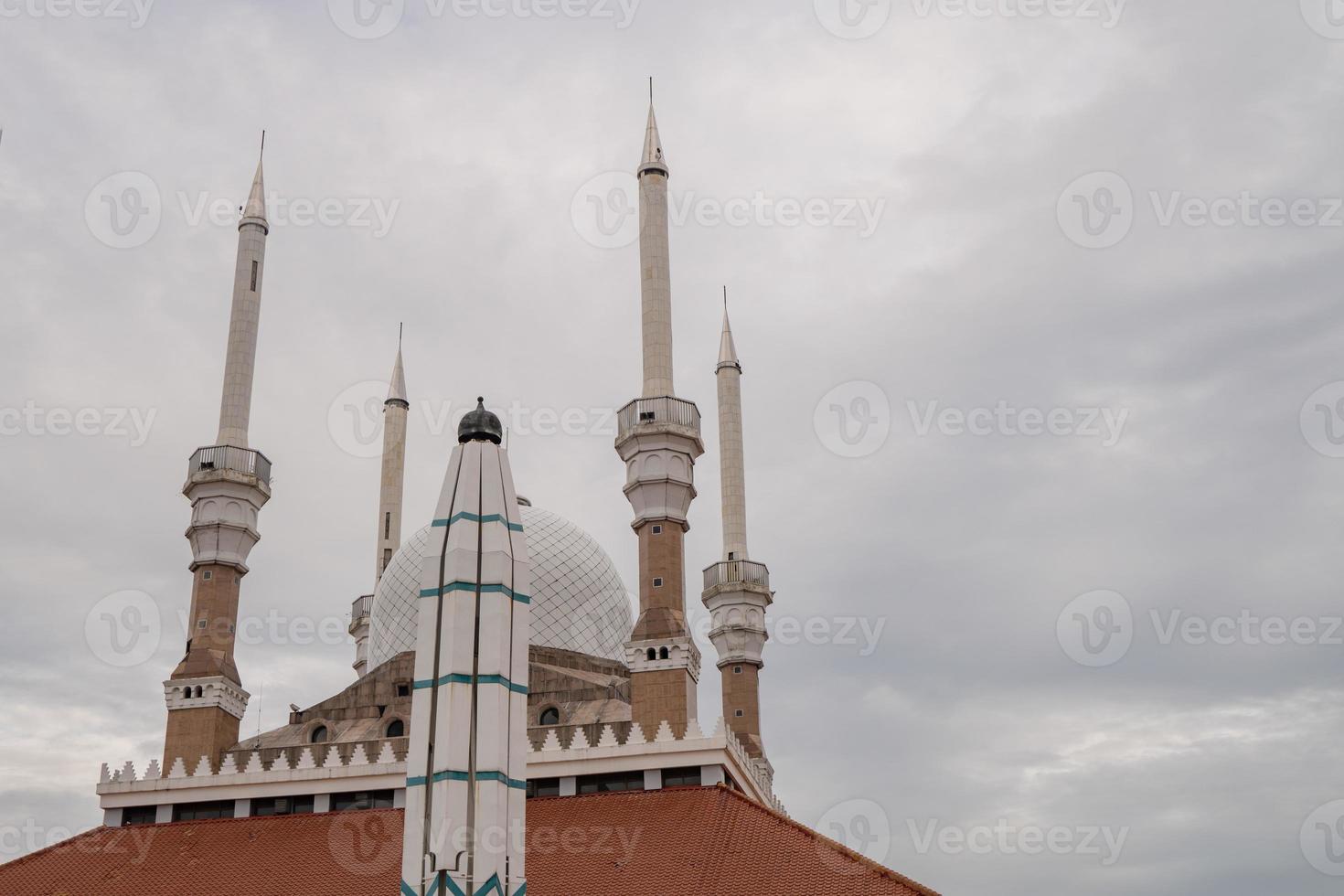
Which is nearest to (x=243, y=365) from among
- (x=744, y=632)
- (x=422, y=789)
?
(x=744, y=632)

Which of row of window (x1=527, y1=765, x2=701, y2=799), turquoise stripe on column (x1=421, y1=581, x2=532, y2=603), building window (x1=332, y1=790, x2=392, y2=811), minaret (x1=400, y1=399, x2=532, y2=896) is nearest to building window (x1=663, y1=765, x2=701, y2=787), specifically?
row of window (x1=527, y1=765, x2=701, y2=799)

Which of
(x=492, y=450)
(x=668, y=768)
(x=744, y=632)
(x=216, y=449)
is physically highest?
Answer: (x=216, y=449)

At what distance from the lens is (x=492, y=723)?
2536cm

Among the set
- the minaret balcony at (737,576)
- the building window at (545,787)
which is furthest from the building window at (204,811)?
the minaret balcony at (737,576)

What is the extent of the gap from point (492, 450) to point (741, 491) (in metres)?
22.6

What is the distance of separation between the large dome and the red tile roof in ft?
35.5

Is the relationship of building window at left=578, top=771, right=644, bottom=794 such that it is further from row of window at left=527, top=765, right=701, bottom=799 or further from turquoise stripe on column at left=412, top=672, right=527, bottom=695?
turquoise stripe on column at left=412, top=672, right=527, bottom=695

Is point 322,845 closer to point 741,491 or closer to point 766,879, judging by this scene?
point 766,879

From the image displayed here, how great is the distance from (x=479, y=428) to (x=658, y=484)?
13058 mm

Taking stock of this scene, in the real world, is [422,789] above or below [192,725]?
below

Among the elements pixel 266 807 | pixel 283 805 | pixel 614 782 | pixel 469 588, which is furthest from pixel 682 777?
pixel 469 588

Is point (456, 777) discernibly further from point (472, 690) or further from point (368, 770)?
point (368, 770)

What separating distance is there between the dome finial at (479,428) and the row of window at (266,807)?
14077mm

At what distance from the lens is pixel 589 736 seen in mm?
38062
